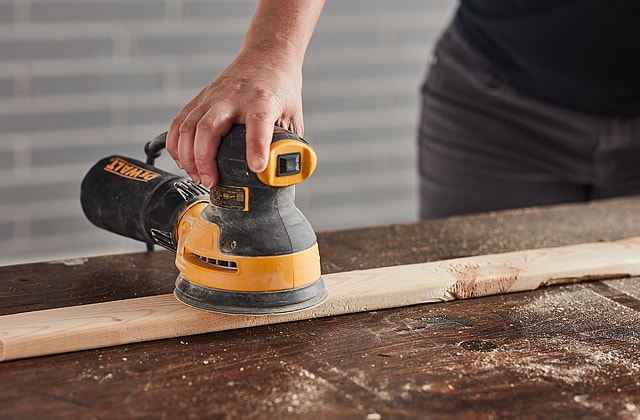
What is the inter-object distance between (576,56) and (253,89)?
1.03 metres

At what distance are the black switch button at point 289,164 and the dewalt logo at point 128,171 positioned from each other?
0.97ft

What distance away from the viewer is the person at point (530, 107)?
1896mm

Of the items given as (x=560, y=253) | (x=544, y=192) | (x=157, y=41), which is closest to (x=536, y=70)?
(x=544, y=192)

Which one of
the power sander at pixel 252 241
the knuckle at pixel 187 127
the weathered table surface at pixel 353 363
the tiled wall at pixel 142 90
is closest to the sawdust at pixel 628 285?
the weathered table surface at pixel 353 363

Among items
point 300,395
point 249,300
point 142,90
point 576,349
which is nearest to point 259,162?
point 249,300

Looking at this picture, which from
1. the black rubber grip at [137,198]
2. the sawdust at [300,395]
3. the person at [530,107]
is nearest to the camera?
the sawdust at [300,395]

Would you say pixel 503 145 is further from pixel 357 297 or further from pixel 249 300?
pixel 249 300

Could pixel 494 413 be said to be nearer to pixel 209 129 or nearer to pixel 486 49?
pixel 209 129

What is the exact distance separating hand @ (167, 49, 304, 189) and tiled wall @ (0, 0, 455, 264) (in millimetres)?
1833

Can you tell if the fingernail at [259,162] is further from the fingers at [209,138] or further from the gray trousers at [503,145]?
the gray trousers at [503,145]

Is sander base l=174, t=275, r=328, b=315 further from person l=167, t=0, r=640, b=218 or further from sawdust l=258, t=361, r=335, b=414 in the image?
person l=167, t=0, r=640, b=218

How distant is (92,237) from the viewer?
3.07 metres

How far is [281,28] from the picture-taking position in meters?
1.29

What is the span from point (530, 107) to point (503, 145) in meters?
0.11
